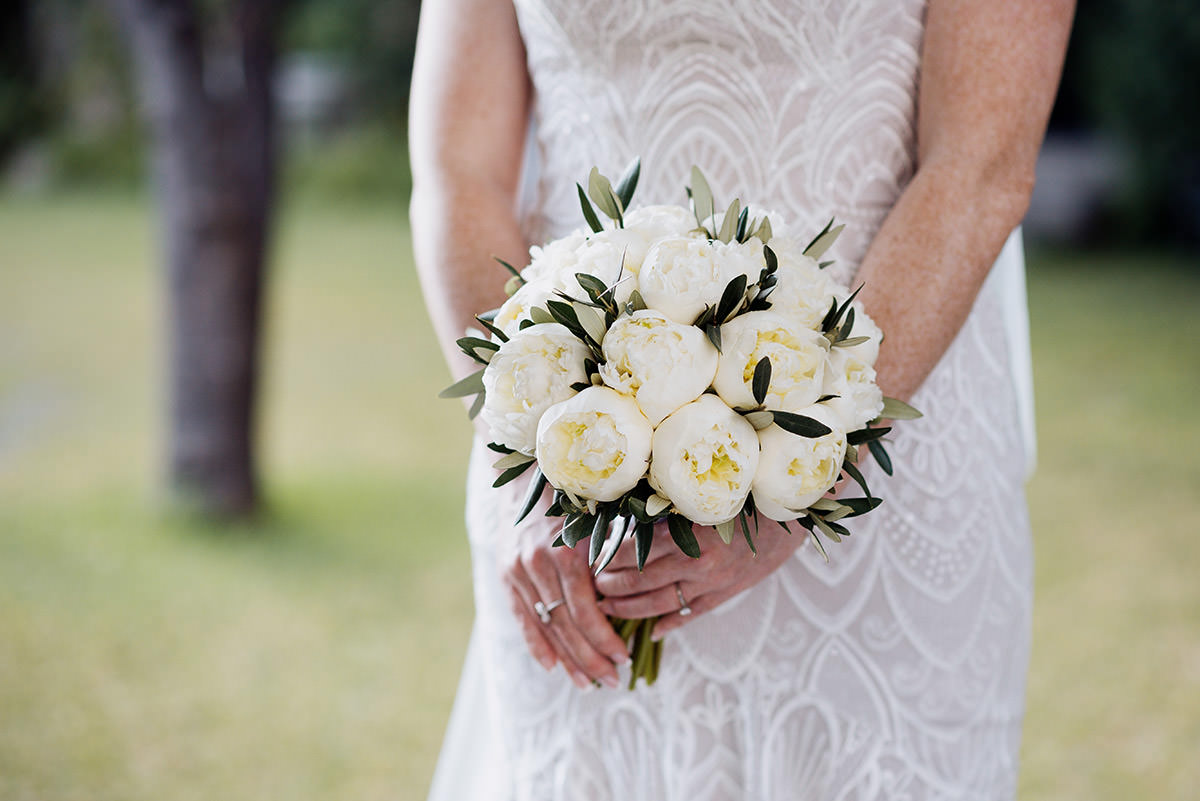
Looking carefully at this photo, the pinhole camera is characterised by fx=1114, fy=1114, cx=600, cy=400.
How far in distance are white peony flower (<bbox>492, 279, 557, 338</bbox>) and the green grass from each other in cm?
203

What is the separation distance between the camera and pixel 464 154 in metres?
1.46

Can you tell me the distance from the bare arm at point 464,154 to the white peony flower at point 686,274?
416mm

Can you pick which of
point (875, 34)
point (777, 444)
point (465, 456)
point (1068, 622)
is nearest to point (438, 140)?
point (875, 34)

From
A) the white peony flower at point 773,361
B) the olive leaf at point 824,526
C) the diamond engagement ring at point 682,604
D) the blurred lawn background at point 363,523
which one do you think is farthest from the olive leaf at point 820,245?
the blurred lawn background at point 363,523

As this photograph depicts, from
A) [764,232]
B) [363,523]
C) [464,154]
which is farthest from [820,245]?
[363,523]

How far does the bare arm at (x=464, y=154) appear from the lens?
1.41 meters

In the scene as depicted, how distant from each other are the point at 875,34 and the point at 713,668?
0.79 metres

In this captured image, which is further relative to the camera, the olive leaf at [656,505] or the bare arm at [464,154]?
the bare arm at [464,154]

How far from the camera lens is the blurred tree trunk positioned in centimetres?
375

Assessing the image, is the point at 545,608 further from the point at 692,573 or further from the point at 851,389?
the point at 851,389

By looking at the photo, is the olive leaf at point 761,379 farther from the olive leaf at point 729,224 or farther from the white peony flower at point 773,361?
the olive leaf at point 729,224

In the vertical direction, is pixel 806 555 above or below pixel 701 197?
below

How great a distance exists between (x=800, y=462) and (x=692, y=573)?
0.81 ft

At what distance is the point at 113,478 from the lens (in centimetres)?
483
